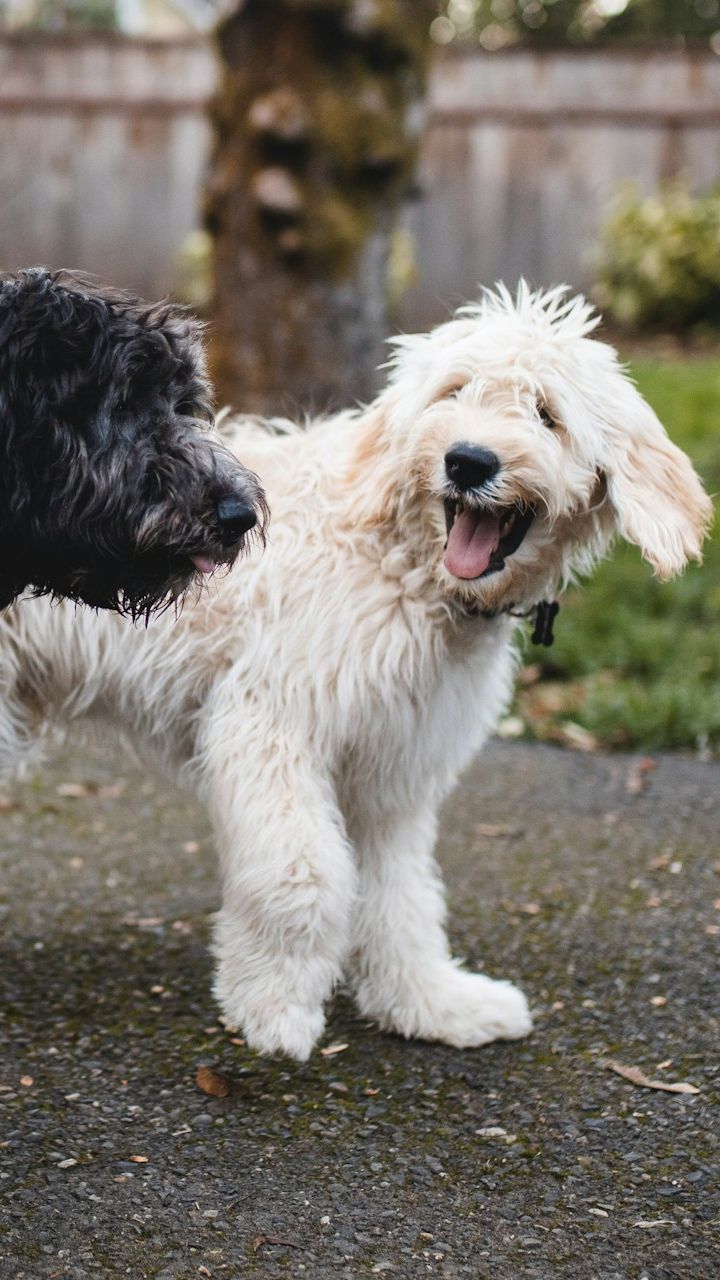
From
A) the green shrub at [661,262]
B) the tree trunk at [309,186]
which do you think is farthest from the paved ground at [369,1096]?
the green shrub at [661,262]

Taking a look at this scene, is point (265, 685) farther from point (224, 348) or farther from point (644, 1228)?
point (224, 348)

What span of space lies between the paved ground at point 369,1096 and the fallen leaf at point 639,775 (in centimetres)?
58

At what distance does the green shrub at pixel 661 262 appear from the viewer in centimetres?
1196

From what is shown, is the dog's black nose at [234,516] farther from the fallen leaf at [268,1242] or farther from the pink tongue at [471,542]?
the fallen leaf at [268,1242]

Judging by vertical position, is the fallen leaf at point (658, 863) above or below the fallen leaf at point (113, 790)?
above

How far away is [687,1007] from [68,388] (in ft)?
7.37

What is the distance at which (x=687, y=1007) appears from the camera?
3588 mm

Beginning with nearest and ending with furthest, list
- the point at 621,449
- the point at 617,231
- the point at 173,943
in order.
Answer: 1. the point at 621,449
2. the point at 173,943
3. the point at 617,231

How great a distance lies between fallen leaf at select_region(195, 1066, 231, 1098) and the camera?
314cm

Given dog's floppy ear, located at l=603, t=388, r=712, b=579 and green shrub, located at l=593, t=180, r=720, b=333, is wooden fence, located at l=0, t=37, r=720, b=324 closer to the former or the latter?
green shrub, located at l=593, t=180, r=720, b=333

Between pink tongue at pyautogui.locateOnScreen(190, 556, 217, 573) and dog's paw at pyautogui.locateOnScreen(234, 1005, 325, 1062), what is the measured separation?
3.72ft

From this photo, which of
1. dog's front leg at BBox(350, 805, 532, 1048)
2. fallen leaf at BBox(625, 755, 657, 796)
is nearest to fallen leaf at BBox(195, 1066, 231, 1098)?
dog's front leg at BBox(350, 805, 532, 1048)

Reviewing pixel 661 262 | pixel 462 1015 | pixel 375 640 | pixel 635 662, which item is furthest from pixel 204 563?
pixel 661 262

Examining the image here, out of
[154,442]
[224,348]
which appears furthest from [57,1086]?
[224,348]
